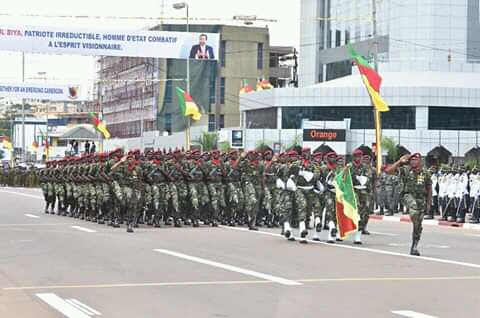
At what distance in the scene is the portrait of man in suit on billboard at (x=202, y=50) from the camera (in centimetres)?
3406

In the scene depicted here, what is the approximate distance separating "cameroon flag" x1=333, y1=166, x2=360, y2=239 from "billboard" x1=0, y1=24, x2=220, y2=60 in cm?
1650

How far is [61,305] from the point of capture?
404 inches

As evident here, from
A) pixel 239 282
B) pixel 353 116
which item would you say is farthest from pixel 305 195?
pixel 353 116

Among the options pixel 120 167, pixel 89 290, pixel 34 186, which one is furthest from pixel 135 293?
pixel 34 186

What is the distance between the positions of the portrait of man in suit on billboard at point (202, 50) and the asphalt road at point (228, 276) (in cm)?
1449

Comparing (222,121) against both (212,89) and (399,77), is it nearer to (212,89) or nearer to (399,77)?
(212,89)

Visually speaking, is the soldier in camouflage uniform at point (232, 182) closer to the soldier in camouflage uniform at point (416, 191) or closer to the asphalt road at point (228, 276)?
the asphalt road at point (228, 276)

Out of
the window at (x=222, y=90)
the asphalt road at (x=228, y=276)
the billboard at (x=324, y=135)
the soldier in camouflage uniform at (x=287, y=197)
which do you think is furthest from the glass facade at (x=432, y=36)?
the soldier in camouflage uniform at (x=287, y=197)

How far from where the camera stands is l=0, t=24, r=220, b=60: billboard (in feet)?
105

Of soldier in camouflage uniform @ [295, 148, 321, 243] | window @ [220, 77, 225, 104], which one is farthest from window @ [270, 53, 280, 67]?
soldier in camouflage uniform @ [295, 148, 321, 243]

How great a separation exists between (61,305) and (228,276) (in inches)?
127

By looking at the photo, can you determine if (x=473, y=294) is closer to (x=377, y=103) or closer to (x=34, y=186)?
(x=377, y=103)

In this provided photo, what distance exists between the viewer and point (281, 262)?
48.2ft

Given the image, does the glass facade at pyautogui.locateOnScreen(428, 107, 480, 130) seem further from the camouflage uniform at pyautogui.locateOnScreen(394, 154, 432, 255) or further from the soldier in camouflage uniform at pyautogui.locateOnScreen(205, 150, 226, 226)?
the camouflage uniform at pyautogui.locateOnScreen(394, 154, 432, 255)
